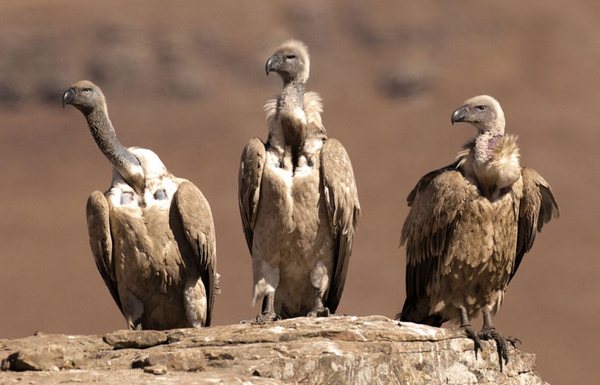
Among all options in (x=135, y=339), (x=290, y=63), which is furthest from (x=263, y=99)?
(x=135, y=339)

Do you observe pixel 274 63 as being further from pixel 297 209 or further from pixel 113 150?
pixel 113 150

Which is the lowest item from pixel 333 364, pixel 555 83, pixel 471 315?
pixel 333 364

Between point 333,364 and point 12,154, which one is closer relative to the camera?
point 333,364

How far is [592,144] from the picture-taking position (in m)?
80.2

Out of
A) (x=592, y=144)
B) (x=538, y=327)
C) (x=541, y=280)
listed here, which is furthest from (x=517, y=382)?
(x=592, y=144)

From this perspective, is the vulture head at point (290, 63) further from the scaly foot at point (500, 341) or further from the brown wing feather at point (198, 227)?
the scaly foot at point (500, 341)

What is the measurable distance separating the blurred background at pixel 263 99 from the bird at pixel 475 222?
160 ft

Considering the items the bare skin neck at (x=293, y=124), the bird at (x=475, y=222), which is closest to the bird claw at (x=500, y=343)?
the bird at (x=475, y=222)

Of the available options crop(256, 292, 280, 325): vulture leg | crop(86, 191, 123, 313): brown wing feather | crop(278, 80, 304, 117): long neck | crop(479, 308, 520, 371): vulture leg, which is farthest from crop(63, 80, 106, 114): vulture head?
crop(479, 308, 520, 371): vulture leg

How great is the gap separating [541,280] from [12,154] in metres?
30.8

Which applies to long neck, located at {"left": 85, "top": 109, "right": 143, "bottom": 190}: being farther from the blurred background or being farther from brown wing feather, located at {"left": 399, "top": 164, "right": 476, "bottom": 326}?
the blurred background

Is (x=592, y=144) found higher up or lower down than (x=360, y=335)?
higher up

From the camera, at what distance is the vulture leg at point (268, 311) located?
669 inches

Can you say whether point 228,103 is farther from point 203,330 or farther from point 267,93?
point 203,330
